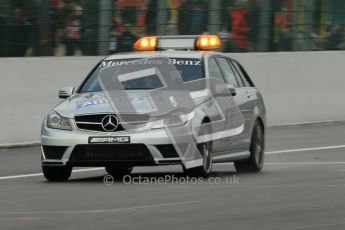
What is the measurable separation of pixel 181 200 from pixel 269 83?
1333 centimetres

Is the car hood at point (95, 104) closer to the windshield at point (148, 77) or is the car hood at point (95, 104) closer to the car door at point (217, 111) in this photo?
the windshield at point (148, 77)

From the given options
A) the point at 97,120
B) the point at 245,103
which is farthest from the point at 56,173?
the point at 245,103

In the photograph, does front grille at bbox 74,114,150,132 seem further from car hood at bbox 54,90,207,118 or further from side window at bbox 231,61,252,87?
side window at bbox 231,61,252,87

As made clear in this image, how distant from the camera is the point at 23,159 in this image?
17.0m

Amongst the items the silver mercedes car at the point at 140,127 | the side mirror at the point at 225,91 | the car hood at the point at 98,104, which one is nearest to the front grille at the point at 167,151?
the silver mercedes car at the point at 140,127

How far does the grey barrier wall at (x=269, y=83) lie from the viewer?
19172 millimetres

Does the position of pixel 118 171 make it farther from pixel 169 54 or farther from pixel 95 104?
pixel 95 104

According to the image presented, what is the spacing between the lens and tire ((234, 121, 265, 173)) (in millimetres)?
14453

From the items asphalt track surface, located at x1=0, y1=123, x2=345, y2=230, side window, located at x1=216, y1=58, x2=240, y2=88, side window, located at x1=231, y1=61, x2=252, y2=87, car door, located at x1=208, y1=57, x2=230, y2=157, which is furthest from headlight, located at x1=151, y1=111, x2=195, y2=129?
side window, located at x1=231, y1=61, x2=252, y2=87

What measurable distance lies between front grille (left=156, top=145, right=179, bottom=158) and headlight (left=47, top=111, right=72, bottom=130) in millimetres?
1050

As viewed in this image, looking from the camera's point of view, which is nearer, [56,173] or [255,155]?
[56,173]

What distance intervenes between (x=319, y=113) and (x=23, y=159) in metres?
9.24

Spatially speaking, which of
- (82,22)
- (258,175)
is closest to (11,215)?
(258,175)

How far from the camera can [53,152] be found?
40.8 feet
